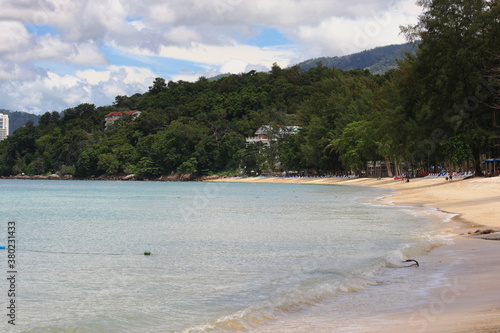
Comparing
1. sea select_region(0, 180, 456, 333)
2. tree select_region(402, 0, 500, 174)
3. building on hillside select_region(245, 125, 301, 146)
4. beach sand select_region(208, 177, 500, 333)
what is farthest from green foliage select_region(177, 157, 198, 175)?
beach sand select_region(208, 177, 500, 333)

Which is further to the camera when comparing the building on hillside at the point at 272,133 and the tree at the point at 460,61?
the building on hillside at the point at 272,133

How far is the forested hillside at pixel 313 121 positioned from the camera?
4238 centimetres

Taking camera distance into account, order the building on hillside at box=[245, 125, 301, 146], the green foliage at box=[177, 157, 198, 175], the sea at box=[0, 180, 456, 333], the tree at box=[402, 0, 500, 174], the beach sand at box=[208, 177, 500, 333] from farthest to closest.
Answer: the green foliage at box=[177, 157, 198, 175] < the building on hillside at box=[245, 125, 301, 146] < the tree at box=[402, 0, 500, 174] < the sea at box=[0, 180, 456, 333] < the beach sand at box=[208, 177, 500, 333]

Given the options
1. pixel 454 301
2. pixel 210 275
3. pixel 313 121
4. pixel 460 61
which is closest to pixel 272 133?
pixel 313 121

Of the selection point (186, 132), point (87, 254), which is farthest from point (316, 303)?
point (186, 132)

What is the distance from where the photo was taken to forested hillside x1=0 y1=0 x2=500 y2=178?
1668 inches

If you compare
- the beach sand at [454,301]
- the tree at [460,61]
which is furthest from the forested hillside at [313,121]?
the beach sand at [454,301]

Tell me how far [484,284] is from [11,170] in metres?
167

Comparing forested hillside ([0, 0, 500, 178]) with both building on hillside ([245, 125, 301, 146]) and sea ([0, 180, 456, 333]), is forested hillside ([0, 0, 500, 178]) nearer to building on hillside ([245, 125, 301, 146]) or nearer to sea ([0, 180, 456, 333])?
building on hillside ([245, 125, 301, 146])

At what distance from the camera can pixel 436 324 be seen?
21.4ft

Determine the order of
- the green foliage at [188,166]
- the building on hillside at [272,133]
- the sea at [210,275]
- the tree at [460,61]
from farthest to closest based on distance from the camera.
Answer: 1. the green foliage at [188,166]
2. the building on hillside at [272,133]
3. the tree at [460,61]
4. the sea at [210,275]

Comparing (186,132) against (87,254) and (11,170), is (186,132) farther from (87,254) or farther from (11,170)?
(87,254)

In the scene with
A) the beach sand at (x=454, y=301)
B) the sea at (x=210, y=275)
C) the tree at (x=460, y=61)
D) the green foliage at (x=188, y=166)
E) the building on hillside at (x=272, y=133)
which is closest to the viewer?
the beach sand at (x=454, y=301)

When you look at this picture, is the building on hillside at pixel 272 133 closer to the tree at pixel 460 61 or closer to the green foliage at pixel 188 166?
the green foliage at pixel 188 166
